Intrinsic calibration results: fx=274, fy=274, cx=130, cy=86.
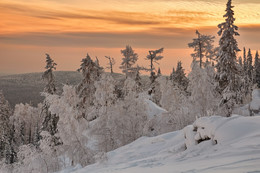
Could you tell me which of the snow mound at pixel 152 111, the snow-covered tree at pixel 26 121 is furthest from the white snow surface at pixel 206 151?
the snow-covered tree at pixel 26 121

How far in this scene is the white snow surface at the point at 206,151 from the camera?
755 centimetres

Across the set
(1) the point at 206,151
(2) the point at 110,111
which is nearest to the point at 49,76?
(2) the point at 110,111

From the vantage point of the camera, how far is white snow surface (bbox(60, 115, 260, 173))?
24.8ft

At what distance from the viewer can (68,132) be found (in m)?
20.4

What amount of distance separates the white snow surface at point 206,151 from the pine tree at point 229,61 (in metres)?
11.4

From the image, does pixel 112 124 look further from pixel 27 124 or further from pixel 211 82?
pixel 27 124

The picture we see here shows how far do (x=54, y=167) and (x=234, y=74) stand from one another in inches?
804

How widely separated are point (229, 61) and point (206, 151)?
64.7ft

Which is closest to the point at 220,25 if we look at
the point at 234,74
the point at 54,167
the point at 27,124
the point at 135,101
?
the point at 234,74

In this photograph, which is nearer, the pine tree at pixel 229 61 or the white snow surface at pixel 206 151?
the white snow surface at pixel 206 151

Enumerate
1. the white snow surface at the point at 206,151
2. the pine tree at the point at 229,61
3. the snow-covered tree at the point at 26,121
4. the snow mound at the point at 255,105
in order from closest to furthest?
1. the white snow surface at the point at 206,151
2. the pine tree at the point at 229,61
3. the snow mound at the point at 255,105
4. the snow-covered tree at the point at 26,121

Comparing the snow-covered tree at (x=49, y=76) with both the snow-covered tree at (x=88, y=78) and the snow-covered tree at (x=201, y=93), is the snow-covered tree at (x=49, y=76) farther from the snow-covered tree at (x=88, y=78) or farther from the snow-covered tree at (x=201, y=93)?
the snow-covered tree at (x=201, y=93)

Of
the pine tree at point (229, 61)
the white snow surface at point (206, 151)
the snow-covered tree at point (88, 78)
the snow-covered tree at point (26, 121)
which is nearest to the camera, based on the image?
the white snow surface at point (206, 151)

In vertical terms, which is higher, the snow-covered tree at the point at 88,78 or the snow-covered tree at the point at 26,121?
the snow-covered tree at the point at 88,78
